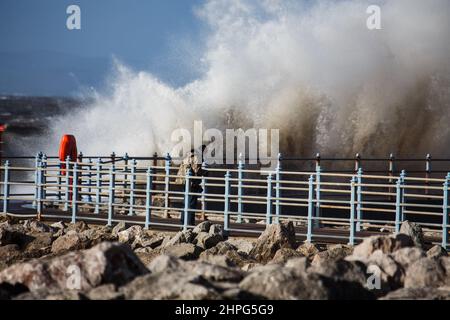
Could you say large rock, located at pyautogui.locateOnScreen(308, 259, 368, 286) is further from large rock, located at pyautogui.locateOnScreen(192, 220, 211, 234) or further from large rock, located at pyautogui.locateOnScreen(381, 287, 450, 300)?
large rock, located at pyautogui.locateOnScreen(192, 220, 211, 234)

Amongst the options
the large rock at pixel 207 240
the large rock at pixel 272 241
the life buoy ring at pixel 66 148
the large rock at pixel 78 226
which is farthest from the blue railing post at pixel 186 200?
the life buoy ring at pixel 66 148

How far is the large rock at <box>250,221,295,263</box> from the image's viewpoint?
13.9m

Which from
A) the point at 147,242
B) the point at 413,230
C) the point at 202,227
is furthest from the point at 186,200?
the point at 413,230

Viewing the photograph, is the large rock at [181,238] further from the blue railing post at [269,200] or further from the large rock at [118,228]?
the large rock at [118,228]

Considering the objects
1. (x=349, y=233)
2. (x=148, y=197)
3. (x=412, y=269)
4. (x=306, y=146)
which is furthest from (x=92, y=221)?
(x=306, y=146)

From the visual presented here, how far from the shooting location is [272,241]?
548 inches

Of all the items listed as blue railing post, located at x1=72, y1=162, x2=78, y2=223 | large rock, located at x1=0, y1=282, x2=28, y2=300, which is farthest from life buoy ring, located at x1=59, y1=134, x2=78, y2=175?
large rock, located at x1=0, y1=282, x2=28, y2=300

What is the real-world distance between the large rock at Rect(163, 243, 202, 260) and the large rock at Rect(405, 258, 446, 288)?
4.42 metres

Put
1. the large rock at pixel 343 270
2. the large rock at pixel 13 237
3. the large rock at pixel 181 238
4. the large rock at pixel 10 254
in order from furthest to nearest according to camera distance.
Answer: the large rock at pixel 13 237
the large rock at pixel 181 238
the large rock at pixel 10 254
the large rock at pixel 343 270

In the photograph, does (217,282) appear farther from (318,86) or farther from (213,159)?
(318,86)

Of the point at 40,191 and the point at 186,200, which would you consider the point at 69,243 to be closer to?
the point at 186,200

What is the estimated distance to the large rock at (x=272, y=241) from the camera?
13.9 metres

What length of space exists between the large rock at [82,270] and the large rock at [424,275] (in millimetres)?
2540
